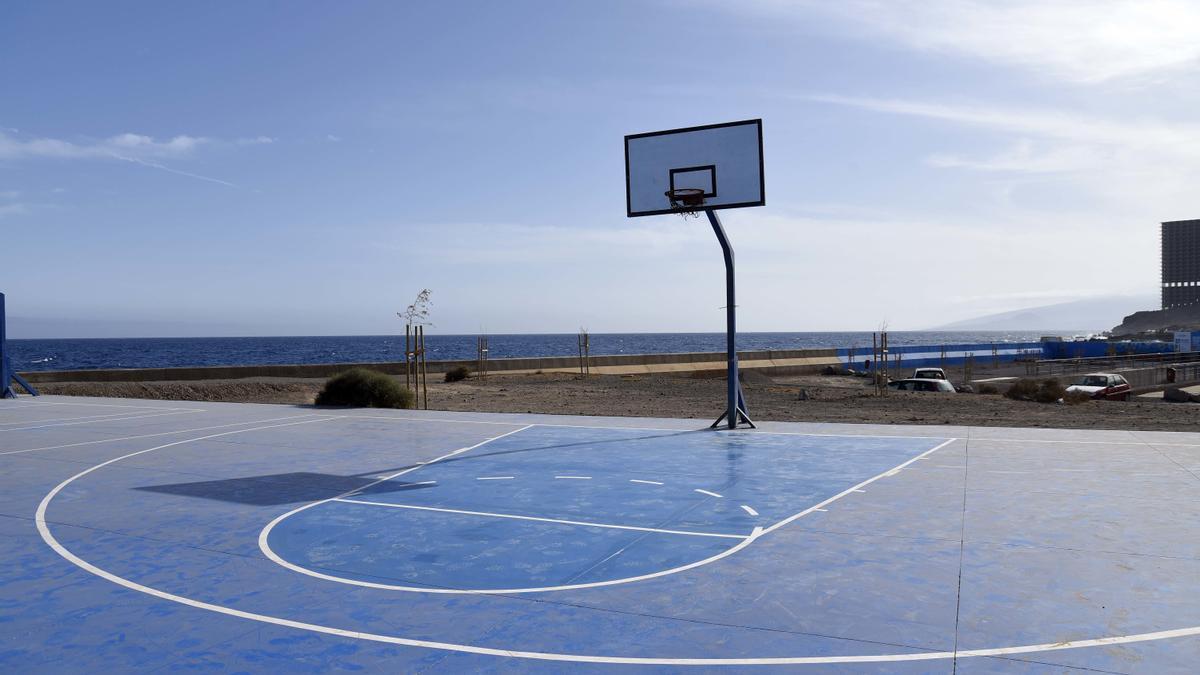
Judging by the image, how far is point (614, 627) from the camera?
18.2 ft

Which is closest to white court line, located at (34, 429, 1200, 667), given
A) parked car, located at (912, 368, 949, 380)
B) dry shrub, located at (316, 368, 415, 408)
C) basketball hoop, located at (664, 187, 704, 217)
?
basketball hoop, located at (664, 187, 704, 217)

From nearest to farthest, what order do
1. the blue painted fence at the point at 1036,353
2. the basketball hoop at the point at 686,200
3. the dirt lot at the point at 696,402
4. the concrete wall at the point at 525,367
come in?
the basketball hoop at the point at 686,200 → the dirt lot at the point at 696,402 → the concrete wall at the point at 525,367 → the blue painted fence at the point at 1036,353

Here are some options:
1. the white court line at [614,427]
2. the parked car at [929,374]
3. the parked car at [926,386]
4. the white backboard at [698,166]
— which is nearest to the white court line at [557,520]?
the white court line at [614,427]

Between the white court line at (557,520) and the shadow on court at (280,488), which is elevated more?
the shadow on court at (280,488)

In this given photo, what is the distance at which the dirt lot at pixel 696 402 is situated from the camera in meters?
20.0

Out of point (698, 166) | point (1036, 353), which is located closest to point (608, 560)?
point (698, 166)

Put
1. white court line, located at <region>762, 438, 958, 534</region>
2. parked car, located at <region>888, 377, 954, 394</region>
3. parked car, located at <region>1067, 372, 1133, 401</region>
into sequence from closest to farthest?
white court line, located at <region>762, 438, 958, 534</region> → parked car, located at <region>1067, 372, 1133, 401</region> → parked car, located at <region>888, 377, 954, 394</region>

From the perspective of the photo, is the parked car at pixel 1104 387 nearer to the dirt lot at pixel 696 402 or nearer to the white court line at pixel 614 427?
the dirt lot at pixel 696 402

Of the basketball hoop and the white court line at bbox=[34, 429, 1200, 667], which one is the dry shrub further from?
the white court line at bbox=[34, 429, 1200, 667]

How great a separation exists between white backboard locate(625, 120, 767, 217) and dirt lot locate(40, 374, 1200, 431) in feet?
22.1

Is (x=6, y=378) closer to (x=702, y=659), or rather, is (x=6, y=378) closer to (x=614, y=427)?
(x=614, y=427)

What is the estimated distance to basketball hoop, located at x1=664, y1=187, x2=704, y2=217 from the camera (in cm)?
1591

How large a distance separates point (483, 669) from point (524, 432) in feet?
38.5

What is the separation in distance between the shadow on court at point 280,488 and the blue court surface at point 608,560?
69 mm
